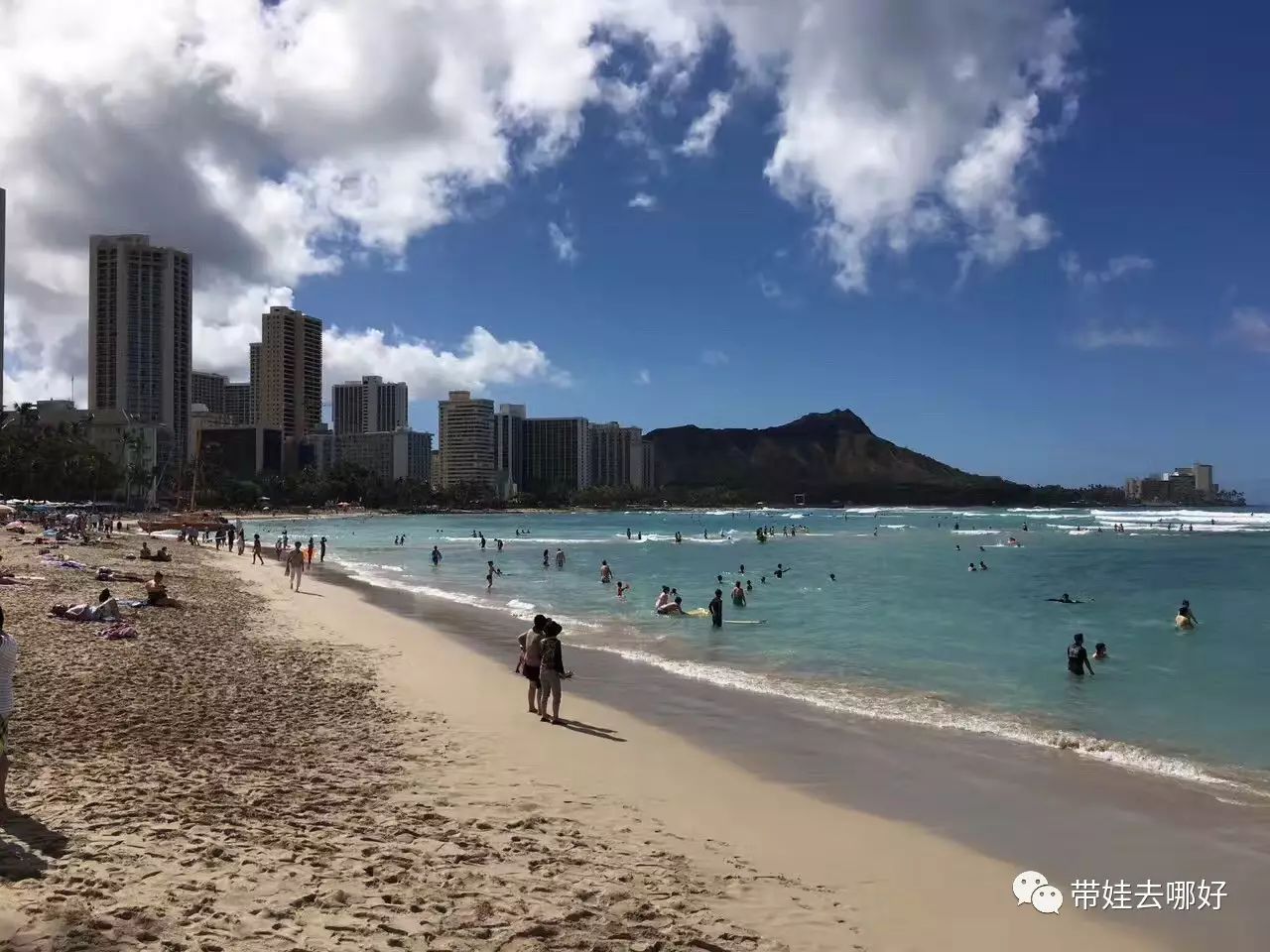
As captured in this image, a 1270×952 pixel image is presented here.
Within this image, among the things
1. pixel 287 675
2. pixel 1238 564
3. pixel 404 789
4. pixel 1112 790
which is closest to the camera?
pixel 404 789

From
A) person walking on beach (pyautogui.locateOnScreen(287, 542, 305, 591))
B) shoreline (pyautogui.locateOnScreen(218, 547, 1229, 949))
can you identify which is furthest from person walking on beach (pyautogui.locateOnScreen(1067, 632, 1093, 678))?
person walking on beach (pyautogui.locateOnScreen(287, 542, 305, 591))

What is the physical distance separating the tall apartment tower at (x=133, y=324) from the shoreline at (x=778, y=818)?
169 m

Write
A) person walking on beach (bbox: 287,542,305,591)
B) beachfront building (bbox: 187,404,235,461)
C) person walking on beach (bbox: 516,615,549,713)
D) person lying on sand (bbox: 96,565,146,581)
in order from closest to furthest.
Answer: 1. person walking on beach (bbox: 516,615,549,713)
2. person lying on sand (bbox: 96,565,146,581)
3. person walking on beach (bbox: 287,542,305,591)
4. beachfront building (bbox: 187,404,235,461)

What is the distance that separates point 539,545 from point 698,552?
48.4 ft

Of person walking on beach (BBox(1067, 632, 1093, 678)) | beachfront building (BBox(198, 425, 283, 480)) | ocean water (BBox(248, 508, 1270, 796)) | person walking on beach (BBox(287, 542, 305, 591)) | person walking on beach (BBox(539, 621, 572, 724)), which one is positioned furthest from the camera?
beachfront building (BBox(198, 425, 283, 480))

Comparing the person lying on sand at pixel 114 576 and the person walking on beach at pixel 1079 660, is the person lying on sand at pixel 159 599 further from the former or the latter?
Result: the person walking on beach at pixel 1079 660

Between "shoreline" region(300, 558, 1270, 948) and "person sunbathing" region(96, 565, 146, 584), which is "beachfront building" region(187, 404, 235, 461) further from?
"shoreline" region(300, 558, 1270, 948)

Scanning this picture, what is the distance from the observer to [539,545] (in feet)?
228

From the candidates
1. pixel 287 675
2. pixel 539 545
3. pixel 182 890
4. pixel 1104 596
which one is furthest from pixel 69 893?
pixel 539 545

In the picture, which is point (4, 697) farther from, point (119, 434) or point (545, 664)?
point (119, 434)

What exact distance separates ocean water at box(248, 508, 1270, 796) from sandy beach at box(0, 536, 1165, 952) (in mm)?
5024

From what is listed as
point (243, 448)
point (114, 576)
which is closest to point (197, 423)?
point (243, 448)

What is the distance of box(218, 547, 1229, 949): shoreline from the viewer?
5770mm

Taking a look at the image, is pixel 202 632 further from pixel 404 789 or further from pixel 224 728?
pixel 404 789
